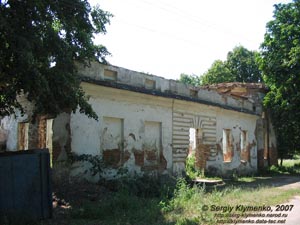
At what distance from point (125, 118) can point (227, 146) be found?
8.87 m

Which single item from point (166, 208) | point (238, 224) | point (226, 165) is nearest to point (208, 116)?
point (226, 165)

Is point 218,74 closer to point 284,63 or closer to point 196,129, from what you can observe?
point 284,63

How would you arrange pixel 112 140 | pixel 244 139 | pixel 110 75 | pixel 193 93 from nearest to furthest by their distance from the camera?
pixel 112 140, pixel 110 75, pixel 193 93, pixel 244 139

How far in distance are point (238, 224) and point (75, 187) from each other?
17.3 ft

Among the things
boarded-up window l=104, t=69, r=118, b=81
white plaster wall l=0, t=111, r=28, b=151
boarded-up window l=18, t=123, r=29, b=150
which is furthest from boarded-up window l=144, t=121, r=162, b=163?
white plaster wall l=0, t=111, r=28, b=151

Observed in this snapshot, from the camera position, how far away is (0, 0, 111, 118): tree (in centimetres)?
726

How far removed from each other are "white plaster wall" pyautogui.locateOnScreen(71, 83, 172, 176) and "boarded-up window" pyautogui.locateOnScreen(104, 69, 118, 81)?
0.68 m

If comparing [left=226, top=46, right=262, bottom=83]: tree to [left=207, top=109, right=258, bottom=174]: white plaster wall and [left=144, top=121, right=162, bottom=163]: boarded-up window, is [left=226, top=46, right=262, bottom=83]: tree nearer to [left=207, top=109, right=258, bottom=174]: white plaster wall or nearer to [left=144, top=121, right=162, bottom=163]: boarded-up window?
[left=207, top=109, right=258, bottom=174]: white plaster wall

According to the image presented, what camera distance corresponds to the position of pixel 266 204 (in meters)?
9.62

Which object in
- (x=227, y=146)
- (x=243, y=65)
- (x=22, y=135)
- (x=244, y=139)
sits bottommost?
(x=227, y=146)

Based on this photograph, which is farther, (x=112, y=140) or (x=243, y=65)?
(x=243, y=65)

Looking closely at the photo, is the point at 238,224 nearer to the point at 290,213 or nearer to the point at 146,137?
the point at 290,213

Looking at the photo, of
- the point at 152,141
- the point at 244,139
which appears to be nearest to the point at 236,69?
the point at 244,139

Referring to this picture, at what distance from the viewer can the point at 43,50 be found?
7863 mm
